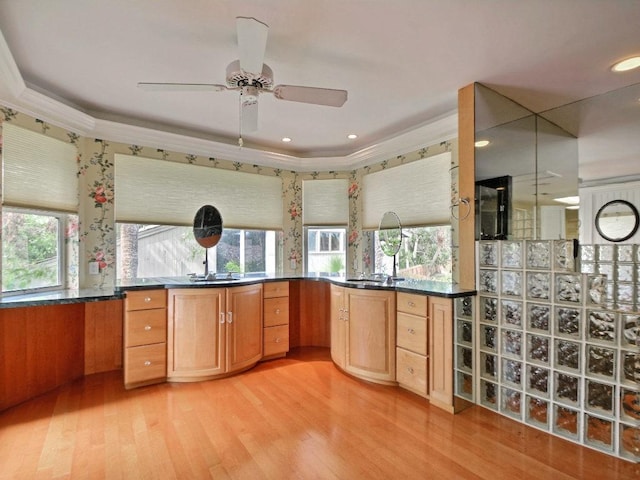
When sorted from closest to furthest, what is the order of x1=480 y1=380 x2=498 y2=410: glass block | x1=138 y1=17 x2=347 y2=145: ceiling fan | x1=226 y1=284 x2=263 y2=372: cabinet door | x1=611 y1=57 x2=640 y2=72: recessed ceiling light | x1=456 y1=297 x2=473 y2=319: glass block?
1. x1=138 y1=17 x2=347 y2=145: ceiling fan
2. x1=611 y1=57 x2=640 y2=72: recessed ceiling light
3. x1=480 y1=380 x2=498 y2=410: glass block
4. x1=456 y1=297 x2=473 y2=319: glass block
5. x1=226 y1=284 x2=263 y2=372: cabinet door

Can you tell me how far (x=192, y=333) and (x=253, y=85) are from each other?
214 centimetres

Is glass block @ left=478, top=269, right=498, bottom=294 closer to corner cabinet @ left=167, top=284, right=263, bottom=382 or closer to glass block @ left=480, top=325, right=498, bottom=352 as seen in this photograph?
glass block @ left=480, top=325, right=498, bottom=352

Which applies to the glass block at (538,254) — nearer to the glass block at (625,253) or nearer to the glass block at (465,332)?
the glass block at (465,332)

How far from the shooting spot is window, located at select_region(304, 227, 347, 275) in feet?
14.1

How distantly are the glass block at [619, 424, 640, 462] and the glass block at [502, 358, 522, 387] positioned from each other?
1.80ft

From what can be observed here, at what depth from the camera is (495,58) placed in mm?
2164

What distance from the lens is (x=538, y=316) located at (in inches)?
87.7

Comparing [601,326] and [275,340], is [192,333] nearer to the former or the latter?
[275,340]

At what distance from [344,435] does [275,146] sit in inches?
128

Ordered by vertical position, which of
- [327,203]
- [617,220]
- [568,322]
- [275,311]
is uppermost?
[327,203]

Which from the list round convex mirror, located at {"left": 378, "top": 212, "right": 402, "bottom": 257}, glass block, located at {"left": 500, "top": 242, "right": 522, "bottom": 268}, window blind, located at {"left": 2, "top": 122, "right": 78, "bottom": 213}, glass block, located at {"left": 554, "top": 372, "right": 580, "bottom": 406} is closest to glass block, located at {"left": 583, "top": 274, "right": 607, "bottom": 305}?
glass block, located at {"left": 500, "top": 242, "right": 522, "bottom": 268}

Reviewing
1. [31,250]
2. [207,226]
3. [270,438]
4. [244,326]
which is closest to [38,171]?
[31,250]

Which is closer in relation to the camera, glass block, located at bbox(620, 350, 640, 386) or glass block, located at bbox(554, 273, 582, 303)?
glass block, located at bbox(620, 350, 640, 386)

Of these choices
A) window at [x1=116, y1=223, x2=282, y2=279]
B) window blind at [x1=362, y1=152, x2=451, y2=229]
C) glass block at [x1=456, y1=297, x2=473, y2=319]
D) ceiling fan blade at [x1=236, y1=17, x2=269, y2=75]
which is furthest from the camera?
window at [x1=116, y1=223, x2=282, y2=279]
